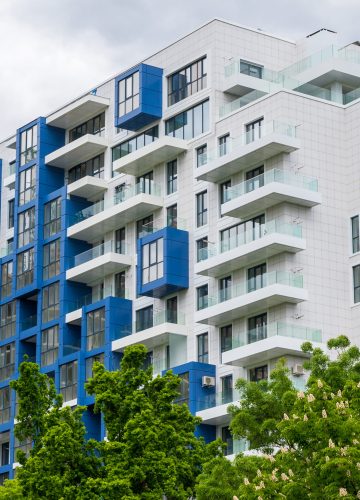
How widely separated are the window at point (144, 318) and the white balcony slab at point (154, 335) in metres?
0.84

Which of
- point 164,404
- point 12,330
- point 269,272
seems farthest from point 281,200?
point 12,330

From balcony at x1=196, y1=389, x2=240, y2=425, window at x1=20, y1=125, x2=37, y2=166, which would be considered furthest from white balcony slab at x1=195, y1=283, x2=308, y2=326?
window at x1=20, y1=125, x2=37, y2=166

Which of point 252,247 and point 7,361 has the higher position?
point 252,247

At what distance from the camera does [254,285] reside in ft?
221

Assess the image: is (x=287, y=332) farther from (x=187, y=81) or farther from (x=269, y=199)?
(x=187, y=81)

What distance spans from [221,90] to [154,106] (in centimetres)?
464

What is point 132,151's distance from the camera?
79.0 metres

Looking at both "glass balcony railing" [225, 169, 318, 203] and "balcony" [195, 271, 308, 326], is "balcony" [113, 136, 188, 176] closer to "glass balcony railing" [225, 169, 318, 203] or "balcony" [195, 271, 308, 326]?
"glass balcony railing" [225, 169, 318, 203]

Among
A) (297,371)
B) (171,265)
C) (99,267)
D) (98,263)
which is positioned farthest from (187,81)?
(297,371)

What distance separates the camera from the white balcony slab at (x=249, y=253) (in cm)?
6606

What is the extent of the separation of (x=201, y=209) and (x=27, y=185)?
1692 centimetres

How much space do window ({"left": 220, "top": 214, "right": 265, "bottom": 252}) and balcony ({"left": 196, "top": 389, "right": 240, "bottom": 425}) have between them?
7.00m

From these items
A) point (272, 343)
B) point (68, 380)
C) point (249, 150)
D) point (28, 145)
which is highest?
point (28, 145)

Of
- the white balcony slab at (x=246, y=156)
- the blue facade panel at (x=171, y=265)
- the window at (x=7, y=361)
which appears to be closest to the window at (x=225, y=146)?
the white balcony slab at (x=246, y=156)
